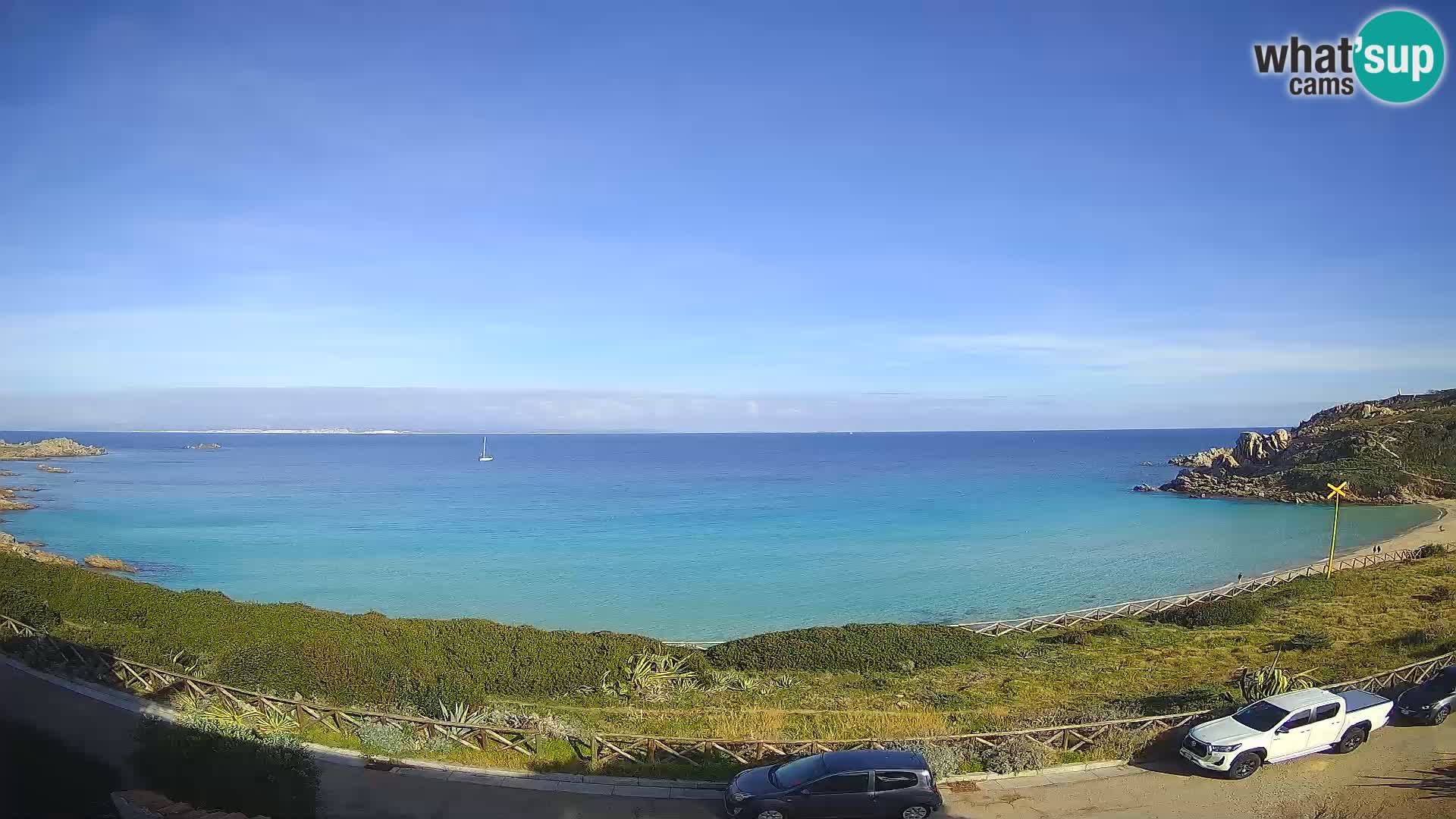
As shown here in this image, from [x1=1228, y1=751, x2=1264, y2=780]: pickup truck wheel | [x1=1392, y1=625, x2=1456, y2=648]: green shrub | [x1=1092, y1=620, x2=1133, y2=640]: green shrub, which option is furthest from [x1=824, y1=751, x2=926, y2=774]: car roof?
[x1=1092, y1=620, x2=1133, y2=640]: green shrub

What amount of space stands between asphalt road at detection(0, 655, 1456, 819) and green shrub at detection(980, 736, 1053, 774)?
665 mm

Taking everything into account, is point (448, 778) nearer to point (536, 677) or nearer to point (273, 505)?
point (536, 677)

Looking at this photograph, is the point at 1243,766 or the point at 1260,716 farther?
the point at 1260,716

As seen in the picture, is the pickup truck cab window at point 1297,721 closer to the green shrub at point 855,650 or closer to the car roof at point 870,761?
the car roof at point 870,761

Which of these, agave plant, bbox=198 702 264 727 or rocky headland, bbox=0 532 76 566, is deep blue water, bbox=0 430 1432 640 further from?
agave plant, bbox=198 702 264 727

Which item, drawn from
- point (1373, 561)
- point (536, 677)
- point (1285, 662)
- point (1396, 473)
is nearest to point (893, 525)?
point (1373, 561)

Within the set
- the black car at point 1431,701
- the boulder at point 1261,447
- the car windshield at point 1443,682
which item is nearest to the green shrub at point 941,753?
the black car at point 1431,701

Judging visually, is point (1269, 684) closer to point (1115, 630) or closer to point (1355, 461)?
point (1115, 630)

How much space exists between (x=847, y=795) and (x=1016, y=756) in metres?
3.79

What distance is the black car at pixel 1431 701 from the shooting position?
1561 centimetres

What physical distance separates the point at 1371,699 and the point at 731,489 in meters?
84.5

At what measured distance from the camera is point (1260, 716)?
14547 mm

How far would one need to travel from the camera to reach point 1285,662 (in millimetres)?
23453

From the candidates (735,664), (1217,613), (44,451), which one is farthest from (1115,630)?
(44,451)
